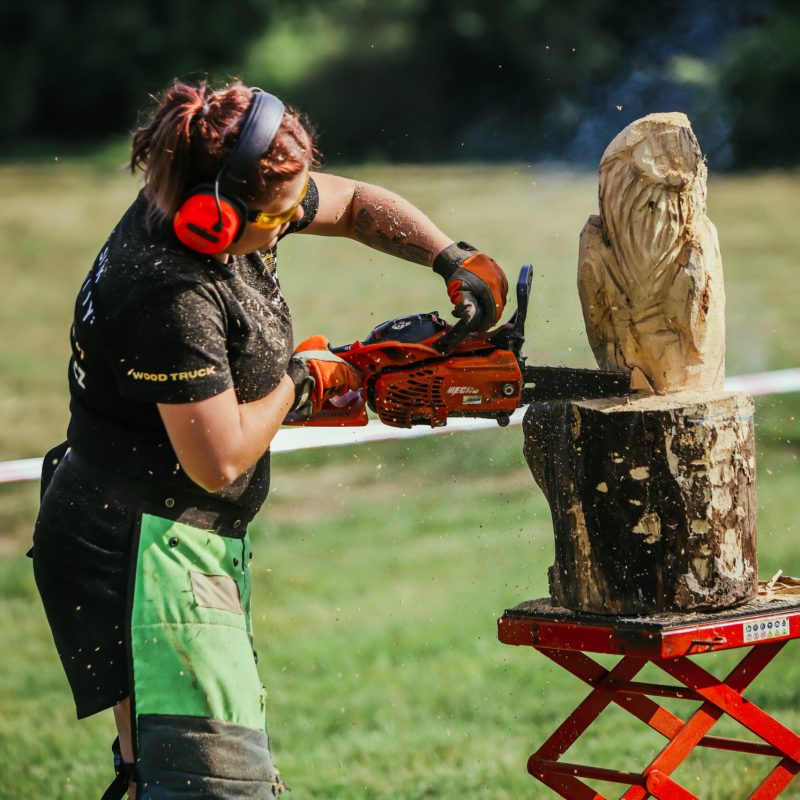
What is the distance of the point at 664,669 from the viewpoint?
277cm

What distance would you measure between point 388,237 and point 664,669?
1173 millimetres

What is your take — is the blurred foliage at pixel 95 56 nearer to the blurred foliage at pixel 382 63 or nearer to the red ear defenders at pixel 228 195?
the blurred foliage at pixel 382 63

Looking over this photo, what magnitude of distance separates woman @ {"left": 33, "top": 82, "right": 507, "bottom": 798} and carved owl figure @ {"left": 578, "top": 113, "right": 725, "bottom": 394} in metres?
0.78

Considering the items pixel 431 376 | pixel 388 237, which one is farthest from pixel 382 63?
pixel 431 376

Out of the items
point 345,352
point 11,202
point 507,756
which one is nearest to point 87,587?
point 345,352

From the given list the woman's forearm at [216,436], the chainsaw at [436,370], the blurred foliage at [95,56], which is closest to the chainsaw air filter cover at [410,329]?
the chainsaw at [436,370]

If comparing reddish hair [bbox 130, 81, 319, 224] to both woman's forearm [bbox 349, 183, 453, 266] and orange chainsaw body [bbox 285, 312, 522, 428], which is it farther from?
woman's forearm [bbox 349, 183, 453, 266]

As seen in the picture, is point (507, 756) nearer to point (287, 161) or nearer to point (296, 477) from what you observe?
point (287, 161)

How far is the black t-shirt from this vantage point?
2.22 meters

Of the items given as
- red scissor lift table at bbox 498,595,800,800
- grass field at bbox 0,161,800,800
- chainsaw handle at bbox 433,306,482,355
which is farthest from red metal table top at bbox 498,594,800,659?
grass field at bbox 0,161,800,800

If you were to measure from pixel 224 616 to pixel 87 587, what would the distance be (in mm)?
266

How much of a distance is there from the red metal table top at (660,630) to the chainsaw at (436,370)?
479mm

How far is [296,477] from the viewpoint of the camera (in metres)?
7.07

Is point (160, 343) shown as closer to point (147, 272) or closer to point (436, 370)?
point (147, 272)
